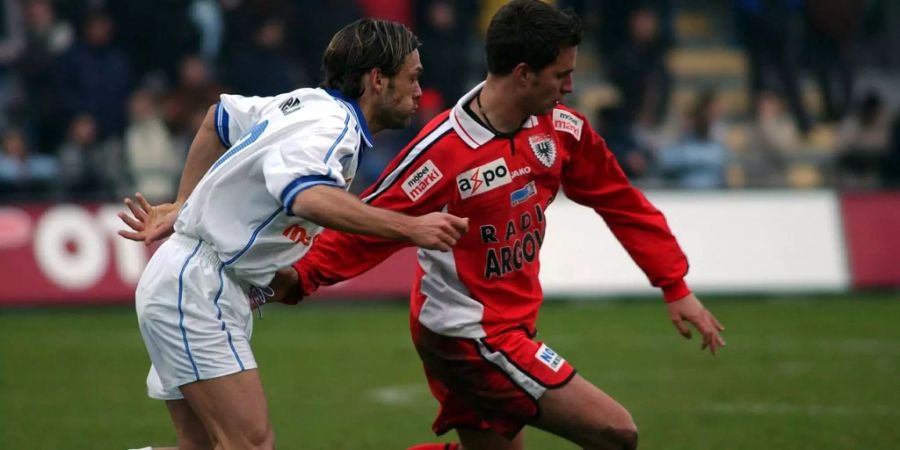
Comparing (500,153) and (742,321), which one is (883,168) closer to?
(742,321)

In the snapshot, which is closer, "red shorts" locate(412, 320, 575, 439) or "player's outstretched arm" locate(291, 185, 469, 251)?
"player's outstretched arm" locate(291, 185, 469, 251)

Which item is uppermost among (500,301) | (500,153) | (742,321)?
(500,153)

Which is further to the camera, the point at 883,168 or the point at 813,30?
the point at 813,30

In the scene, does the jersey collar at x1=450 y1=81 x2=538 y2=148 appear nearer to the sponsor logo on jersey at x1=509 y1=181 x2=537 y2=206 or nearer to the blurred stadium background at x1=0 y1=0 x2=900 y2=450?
the sponsor logo on jersey at x1=509 y1=181 x2=537 y2=206

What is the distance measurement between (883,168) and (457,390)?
1209cm

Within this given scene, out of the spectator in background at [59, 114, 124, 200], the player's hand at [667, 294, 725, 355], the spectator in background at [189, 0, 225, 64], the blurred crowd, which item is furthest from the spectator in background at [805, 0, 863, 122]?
the player's hand at [667, 294, 725, 355]

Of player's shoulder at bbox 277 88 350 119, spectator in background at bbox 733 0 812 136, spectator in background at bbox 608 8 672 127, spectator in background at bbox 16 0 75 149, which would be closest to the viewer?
player's shoulder at bbox 277 88 350 119

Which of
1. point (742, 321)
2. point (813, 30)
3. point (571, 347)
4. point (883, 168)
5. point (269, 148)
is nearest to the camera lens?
point (269, 148)

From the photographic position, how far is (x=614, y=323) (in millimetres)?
13438

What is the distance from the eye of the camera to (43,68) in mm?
16719

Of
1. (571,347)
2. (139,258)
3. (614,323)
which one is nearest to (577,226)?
(614,323)

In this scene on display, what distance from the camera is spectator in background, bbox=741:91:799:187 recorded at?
17312 mm

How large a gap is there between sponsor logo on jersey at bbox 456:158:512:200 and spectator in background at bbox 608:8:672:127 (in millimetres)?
11941

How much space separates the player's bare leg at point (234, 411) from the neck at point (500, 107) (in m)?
1.40
